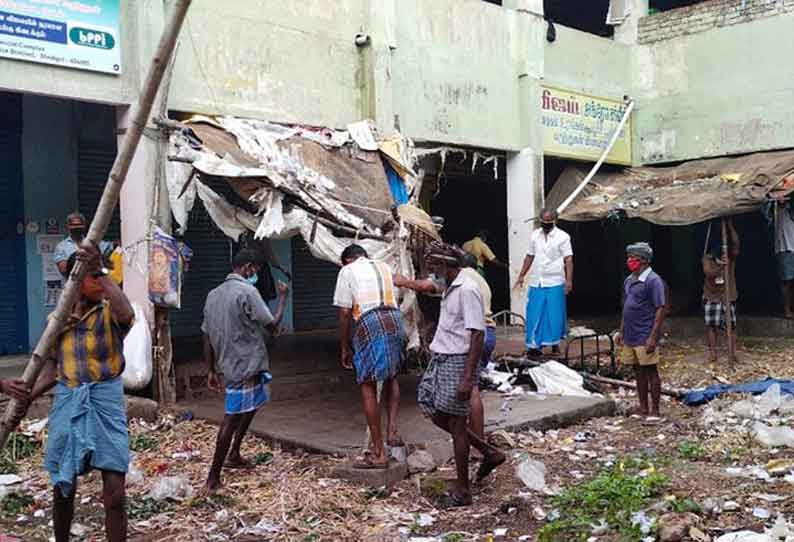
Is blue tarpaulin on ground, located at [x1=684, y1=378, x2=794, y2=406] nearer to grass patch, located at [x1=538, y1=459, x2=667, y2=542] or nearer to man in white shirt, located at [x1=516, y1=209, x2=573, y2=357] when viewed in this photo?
man in white shirt, located at [x1=516, y1=209, x2=573, y2=357]

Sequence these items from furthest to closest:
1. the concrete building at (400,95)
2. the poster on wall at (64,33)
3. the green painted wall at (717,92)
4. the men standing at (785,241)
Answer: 1. the green painted wall at (717,92)
2. the men standing at (785,241)
3. the concrete building at (400,95)
4. the poster on wall at (64,33)

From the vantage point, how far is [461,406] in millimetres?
5293

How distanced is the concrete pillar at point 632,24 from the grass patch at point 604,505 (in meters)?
10.7

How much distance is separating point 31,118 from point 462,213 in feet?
27.4

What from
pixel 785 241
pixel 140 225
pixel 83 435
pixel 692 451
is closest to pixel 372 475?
pixel 83 435

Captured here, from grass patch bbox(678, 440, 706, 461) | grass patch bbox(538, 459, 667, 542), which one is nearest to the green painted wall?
grass patch bbox(678, 440, 706, 461)

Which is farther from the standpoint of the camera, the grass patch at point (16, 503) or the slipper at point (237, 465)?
the slipper at point (237, 465)

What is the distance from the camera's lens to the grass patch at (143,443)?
22.6 feet

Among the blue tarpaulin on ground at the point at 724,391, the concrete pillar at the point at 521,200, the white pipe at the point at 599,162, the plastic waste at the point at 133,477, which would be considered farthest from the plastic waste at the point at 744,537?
the white pipe at the point at 599,162

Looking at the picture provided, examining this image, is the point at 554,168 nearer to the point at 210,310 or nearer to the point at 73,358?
the point at 210,310

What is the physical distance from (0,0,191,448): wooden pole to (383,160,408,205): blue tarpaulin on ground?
5.80 meters

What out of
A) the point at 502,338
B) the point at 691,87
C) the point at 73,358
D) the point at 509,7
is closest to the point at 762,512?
the point at 73,358

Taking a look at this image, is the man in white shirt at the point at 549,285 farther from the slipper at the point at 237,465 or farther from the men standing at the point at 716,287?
the slipper at the point at 237,465

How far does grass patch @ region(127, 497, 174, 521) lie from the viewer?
536 cm
